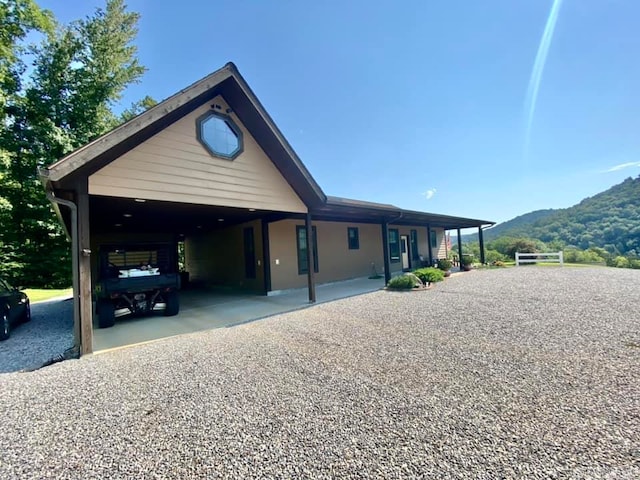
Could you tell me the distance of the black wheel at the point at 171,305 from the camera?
7.52 metres

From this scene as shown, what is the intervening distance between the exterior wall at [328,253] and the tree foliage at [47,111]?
12.7 meters

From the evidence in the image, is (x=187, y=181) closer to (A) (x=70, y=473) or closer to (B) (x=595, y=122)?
(A) (x=70, y=473)

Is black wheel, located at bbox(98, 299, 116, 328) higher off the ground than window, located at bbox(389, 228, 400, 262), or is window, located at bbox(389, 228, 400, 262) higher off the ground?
window, located at bbox(389, 228, 400, 262)

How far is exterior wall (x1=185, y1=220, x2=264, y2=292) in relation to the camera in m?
11.1

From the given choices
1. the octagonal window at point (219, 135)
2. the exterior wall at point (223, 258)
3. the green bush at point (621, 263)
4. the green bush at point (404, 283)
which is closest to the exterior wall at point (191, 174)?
the octagonal window at point (219, 135)

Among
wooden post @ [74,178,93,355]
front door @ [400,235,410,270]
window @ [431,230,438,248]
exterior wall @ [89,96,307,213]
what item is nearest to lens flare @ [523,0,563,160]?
front door @ [400,235,410,270]

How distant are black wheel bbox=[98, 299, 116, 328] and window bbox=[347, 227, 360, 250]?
9.73 metres

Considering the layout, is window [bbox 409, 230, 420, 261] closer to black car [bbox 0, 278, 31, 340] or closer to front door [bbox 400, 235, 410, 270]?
front door [bbox 400, 235, 410, 270]

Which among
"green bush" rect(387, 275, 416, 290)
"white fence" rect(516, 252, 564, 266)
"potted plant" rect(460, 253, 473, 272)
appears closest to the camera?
"green bush" rect(387, 275, 416, 290)

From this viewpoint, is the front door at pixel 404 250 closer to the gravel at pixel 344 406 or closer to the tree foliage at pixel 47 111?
the gravel at pixel 344 406

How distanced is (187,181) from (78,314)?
9.99ft

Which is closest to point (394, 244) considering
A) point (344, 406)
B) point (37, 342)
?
point (344, 406)

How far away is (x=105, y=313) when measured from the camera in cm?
647

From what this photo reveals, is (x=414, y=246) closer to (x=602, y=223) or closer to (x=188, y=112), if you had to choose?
(x=188, y=112)
